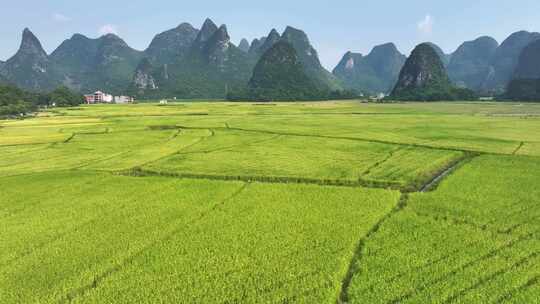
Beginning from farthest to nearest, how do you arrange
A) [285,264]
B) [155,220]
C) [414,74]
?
[414,74] < [155,220] < [285,264]

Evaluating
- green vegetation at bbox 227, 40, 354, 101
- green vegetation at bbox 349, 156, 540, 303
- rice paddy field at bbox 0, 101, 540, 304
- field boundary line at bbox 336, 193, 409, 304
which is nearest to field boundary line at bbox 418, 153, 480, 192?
rice paddy field at bbox 0, 101, 540, 304

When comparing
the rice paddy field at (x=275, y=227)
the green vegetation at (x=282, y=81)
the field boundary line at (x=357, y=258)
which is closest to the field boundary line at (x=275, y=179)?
the rice paddy field at (x=275, y=227)

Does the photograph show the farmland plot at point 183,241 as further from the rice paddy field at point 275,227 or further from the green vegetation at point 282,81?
the green vegetation at point 282,81

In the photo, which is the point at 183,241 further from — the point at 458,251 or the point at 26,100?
the point at 26,100

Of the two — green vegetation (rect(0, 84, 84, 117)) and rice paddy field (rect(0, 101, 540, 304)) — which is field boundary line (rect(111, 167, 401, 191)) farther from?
green vegetation (rect(0, 84, 84, 117))

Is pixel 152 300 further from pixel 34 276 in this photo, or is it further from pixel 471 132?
pixel 471 132

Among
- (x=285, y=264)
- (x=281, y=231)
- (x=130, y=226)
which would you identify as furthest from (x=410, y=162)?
(x=130, y=226)

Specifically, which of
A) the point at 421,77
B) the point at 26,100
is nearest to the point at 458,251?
the point at 26,100
